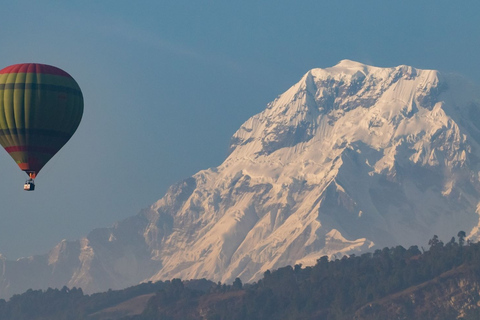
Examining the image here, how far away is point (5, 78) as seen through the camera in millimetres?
174750

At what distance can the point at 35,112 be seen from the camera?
171875mm

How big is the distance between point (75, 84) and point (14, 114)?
958cm

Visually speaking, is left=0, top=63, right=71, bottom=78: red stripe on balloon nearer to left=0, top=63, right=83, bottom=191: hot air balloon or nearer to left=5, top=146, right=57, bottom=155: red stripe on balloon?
left=0, top=63, right=83, bottom=191: hot air balloon

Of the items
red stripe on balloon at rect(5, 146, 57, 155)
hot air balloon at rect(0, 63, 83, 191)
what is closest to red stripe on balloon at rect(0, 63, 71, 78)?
hot air balloon at rect(0, 63, 83, 191)

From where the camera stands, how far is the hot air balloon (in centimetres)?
17125

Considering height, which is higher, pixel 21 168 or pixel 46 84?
pixel 46 84

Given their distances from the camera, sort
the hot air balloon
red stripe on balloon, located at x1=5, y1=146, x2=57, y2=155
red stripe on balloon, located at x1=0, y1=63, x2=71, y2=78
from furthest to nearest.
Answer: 1. red stripe on balloon, located at x1=0, y1=63, x2=71, y2=78
2. the hot air balloon
3. red stripe on balloon, located at x1=5, y1=146, x2=57, y2=155

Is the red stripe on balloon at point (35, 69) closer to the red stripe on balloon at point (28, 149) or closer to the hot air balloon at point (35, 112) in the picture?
the hot air balloon at point (35, 112)

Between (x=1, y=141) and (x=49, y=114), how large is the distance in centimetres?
748

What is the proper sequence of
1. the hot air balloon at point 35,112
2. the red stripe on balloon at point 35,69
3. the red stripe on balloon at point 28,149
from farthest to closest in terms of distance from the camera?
the red stripe on balloon at point 35,69, the hot air balloon at point 35,112, the red stripe on balloon at point 28,149

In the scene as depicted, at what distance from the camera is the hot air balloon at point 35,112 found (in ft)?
562

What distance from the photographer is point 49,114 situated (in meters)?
172

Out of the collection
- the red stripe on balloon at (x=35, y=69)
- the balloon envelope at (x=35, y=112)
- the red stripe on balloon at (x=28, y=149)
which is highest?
the red stripe on balloon at (x=35, y=69)

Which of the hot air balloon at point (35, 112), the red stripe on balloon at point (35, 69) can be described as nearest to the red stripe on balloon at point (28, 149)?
the hot air balloon at point (35, 112)
